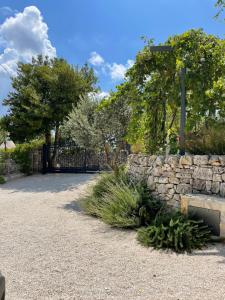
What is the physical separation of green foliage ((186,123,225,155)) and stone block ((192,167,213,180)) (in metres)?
0.50

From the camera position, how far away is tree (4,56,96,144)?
49.9 ft

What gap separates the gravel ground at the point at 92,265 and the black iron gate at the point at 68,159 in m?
8.71

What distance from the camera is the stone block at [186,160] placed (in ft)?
20.8

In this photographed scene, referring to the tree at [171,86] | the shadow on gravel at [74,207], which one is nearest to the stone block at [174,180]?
the tree at [171,86]

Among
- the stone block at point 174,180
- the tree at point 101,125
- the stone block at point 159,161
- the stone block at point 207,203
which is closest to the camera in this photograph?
the stone block at point 207,203

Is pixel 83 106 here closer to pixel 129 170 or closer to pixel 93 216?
pixel 129 170

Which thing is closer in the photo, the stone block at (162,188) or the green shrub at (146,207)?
the green shrub at (146,207)

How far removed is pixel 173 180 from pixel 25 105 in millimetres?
11290

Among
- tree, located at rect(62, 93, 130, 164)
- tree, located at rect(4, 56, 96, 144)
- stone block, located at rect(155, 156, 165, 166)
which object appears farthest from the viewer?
tree, located at rect(4, 56, 96, 144)

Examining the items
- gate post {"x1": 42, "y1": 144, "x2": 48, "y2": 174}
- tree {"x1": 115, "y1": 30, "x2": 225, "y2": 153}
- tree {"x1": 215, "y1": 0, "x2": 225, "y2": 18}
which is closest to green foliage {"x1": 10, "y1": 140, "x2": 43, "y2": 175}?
gate post {"x1": 42, "y1": 144, "x2": 48, "y2": 174}

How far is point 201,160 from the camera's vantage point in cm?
614

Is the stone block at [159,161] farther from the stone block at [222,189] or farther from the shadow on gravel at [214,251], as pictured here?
the shadow on gravel at [214,251]

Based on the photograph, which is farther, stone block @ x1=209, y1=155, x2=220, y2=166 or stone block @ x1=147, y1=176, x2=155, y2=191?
stone block @ x1=147, y1=176, x2=155, y2=191

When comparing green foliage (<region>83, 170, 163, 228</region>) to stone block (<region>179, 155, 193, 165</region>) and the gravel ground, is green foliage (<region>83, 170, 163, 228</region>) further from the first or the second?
stone block (<region>179, 155, 193, 165</region>)
